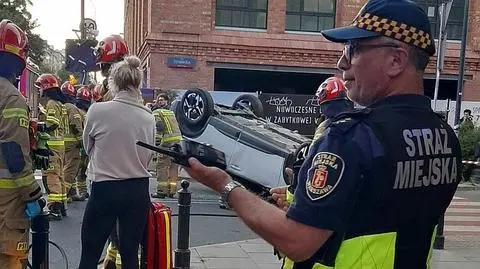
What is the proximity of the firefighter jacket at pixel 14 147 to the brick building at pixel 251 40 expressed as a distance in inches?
621

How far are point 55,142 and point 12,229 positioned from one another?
18.2ft

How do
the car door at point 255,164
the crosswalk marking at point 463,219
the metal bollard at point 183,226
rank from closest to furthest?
the metal bollard at point 183,226 → the crosswalk marking at point 463,219 → the car door at point 255,164

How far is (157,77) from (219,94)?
3807mm

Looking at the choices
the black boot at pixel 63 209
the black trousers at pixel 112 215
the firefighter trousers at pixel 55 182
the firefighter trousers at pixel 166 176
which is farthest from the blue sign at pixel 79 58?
the black trousers at pixel 112 215

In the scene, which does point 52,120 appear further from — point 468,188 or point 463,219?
point 468,188

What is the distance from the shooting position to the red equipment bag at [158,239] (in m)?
5.11

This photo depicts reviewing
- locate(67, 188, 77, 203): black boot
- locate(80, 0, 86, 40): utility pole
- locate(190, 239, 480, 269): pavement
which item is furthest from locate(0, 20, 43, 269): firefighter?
locate(80, 0, 86, 40): utility pole

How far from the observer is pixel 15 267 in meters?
4.20

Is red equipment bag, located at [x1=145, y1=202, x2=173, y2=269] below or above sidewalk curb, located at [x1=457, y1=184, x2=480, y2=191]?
above

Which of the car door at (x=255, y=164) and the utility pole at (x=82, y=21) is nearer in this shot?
the car door at (x=255, y=164)

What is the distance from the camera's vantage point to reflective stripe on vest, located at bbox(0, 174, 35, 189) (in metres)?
3.99

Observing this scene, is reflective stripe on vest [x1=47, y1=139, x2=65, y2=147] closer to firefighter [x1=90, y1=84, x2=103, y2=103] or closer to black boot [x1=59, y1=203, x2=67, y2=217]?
black boot [x1=59, y1=203, x2=67, y2=217]

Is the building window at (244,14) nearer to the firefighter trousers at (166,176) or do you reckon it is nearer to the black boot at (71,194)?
the firefighter trousers at (166,176)

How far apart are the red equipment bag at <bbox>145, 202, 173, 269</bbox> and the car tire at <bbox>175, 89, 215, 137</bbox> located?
5667mm
